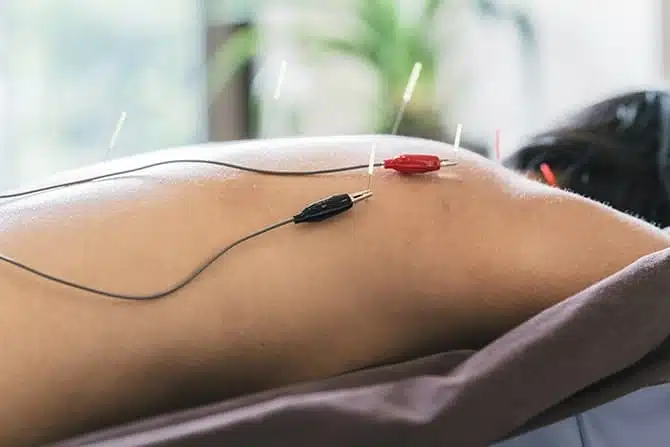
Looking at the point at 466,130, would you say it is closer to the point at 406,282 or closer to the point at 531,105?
the point at 531,105

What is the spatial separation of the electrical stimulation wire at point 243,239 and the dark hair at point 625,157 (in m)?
0.37

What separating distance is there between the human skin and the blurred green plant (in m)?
1.00

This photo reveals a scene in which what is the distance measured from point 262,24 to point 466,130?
2.14 feet

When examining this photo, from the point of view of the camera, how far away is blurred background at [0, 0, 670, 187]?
150cm

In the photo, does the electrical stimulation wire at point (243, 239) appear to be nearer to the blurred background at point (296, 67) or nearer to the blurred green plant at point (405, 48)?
the blurred background at point (296, 67)

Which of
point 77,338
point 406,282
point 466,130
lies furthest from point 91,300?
point 466,130

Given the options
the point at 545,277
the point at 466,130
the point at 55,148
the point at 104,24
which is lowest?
the point at 55,148

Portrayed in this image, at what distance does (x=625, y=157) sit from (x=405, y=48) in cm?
78

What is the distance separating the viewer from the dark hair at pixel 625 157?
79 centimetres

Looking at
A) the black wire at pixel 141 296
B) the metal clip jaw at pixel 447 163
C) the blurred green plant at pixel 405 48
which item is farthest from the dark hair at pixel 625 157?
the blurred green plant at pixel 405 48

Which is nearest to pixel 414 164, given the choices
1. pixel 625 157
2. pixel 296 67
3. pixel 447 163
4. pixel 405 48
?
pixel 447 163

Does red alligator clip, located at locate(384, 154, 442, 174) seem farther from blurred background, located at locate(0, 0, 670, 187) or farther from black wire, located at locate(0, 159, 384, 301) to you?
blurred background, located at locate(0, 0, 670, 187)

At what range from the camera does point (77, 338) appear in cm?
44

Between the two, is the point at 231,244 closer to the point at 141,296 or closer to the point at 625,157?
the point at 141,296
